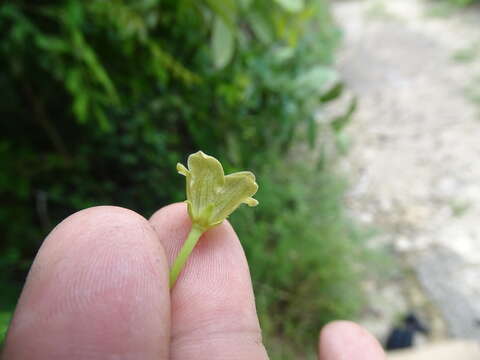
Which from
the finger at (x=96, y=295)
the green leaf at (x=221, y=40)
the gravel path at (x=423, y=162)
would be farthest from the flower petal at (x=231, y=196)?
the gravel path at (x=423, y=162)

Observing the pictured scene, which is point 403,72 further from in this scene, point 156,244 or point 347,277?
point 156,244

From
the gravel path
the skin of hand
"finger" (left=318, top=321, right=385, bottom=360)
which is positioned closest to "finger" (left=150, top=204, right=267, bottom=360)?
the skin of hand

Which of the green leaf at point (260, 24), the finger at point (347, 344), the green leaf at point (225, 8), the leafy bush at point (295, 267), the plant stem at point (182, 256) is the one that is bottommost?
the finger at point (347, 344)

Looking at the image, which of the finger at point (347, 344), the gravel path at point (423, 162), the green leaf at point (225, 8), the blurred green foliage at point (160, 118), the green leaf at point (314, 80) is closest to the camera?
the finger at point (347, 344)

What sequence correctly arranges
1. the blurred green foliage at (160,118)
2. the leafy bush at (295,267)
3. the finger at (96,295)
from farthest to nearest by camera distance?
the leafy bush at (295,267)
the blurred green foliage at (160,118)
the finger at (96,295)

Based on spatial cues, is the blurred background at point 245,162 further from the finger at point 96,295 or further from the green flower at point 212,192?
the green flower at point 212,192

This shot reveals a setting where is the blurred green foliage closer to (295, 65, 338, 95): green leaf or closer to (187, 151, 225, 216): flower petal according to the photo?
(295, 65, 338, 95): green leaf
